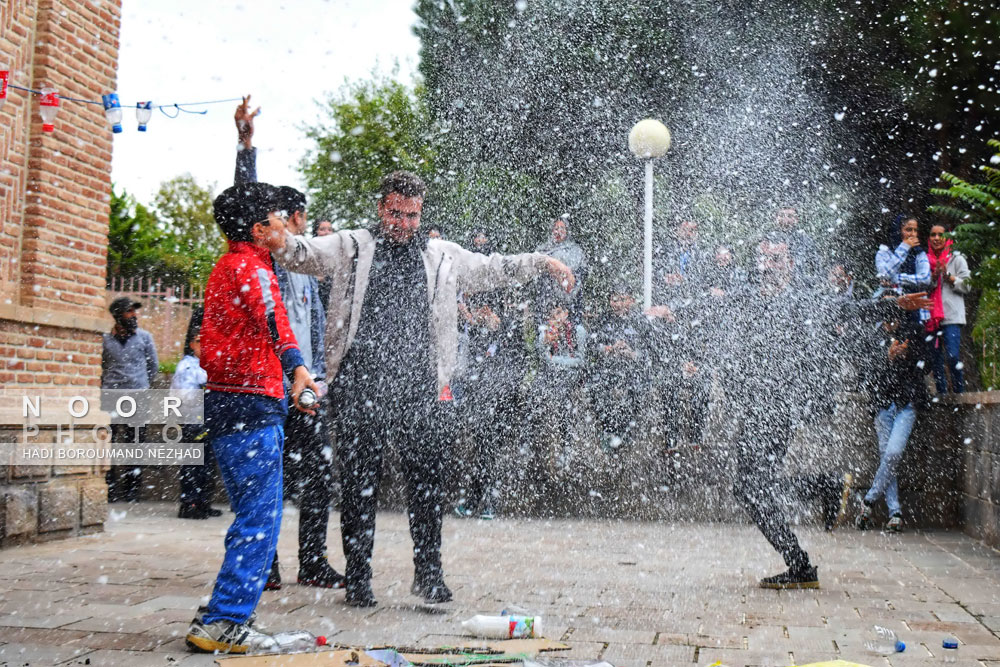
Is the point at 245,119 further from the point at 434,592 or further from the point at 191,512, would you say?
the point at 191,512

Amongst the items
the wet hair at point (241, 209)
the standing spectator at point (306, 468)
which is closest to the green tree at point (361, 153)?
the standing spectator at point (306, 468)

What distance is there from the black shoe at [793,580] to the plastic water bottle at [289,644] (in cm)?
265

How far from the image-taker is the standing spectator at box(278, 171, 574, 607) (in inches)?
197

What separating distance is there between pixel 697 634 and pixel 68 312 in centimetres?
547

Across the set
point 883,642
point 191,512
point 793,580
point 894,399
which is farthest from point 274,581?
point 894,399

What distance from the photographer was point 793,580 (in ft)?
18.2

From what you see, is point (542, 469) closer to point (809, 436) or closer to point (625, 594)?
point (809, 436)

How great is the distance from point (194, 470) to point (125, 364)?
1.50 meters

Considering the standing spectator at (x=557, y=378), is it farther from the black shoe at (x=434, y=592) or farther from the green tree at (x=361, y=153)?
the green tree at (x=361, y=153)

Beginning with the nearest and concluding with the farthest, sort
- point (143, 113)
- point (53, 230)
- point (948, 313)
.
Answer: point (53, 230), point (143, 113), point (948, 313)

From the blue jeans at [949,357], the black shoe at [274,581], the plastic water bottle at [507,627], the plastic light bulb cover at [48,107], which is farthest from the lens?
the blue jeans at [949,357]

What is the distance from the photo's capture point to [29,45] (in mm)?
7539

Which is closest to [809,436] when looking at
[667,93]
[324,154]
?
[667,93]

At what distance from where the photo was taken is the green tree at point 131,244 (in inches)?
1483
